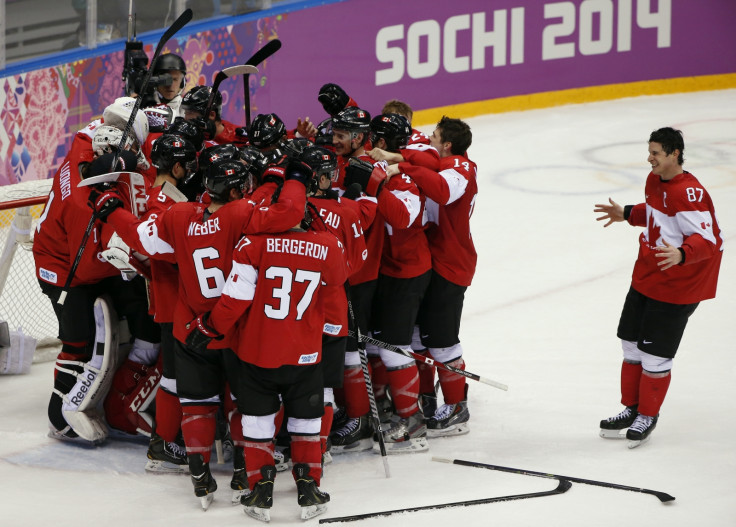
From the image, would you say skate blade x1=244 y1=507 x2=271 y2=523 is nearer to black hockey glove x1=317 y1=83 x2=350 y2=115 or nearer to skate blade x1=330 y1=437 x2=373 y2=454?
skate blade x1=330 y1=437 x2=373 y2=454

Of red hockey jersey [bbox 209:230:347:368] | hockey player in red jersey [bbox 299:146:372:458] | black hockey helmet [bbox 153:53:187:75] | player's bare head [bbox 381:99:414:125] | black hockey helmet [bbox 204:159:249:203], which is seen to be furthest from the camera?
black hockey helmet [bbox 153:53:187:75]

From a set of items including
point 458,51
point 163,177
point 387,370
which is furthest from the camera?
point 458,51

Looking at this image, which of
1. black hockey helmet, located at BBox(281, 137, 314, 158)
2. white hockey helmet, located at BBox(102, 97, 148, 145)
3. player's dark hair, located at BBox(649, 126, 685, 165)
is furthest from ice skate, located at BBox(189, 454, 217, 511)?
player's dark hair, located at BBox(649, 126, 685, 165)

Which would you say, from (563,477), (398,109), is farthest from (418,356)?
(398,109)

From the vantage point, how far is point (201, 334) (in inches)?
147

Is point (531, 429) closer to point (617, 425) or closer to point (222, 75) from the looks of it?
point (617, 425)

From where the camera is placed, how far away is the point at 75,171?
171 inches

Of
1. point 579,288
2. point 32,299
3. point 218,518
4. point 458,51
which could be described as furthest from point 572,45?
point 218,518

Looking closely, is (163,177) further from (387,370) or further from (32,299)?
(32,299)

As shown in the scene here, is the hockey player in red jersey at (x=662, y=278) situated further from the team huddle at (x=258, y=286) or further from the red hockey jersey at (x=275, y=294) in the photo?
the red hockey jersey at (x=275, y=294)

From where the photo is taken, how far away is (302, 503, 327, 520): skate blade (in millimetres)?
3705

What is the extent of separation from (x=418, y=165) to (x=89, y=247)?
132 cm

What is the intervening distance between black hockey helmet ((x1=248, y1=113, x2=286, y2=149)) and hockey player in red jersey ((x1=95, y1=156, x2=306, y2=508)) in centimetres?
45

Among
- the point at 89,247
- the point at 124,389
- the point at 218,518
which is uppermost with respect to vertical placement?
the point at 89,247
